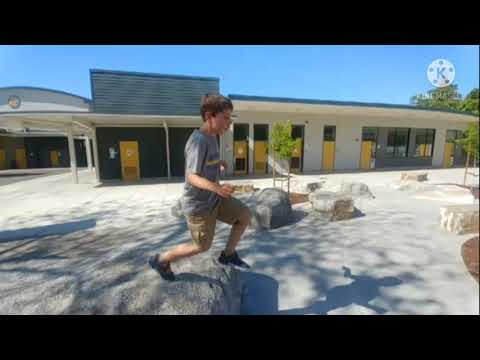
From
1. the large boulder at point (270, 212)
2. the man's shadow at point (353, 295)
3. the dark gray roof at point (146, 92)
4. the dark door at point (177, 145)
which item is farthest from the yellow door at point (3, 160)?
the man's shadow at point (353, 295)

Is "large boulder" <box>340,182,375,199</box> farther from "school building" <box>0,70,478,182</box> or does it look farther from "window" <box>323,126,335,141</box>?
"window" <box>323,126,335,141</box>

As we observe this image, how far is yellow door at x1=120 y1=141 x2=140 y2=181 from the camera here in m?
11.4

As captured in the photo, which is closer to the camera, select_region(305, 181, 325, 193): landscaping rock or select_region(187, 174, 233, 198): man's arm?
select_region(187, 174, 233, 198): man's arm

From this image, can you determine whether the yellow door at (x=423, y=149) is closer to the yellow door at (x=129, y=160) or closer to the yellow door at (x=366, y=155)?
the yellow door at (x=366, y=155)

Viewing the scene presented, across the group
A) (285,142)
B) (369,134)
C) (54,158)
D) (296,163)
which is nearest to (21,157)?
(54,158)

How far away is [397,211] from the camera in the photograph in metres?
4.72

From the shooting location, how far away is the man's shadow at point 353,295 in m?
2.00

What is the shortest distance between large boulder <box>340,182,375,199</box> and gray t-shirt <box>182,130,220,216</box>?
224 inches

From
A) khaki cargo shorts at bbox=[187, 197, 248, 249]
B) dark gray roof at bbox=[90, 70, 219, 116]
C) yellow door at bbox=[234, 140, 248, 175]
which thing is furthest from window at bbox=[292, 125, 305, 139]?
khaki cargo shorts at bbox=[187, 197, 248, 249]

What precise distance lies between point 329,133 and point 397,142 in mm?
5771

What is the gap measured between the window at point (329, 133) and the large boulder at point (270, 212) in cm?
1068

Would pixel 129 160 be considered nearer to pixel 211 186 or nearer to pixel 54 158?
pixel 211 186
